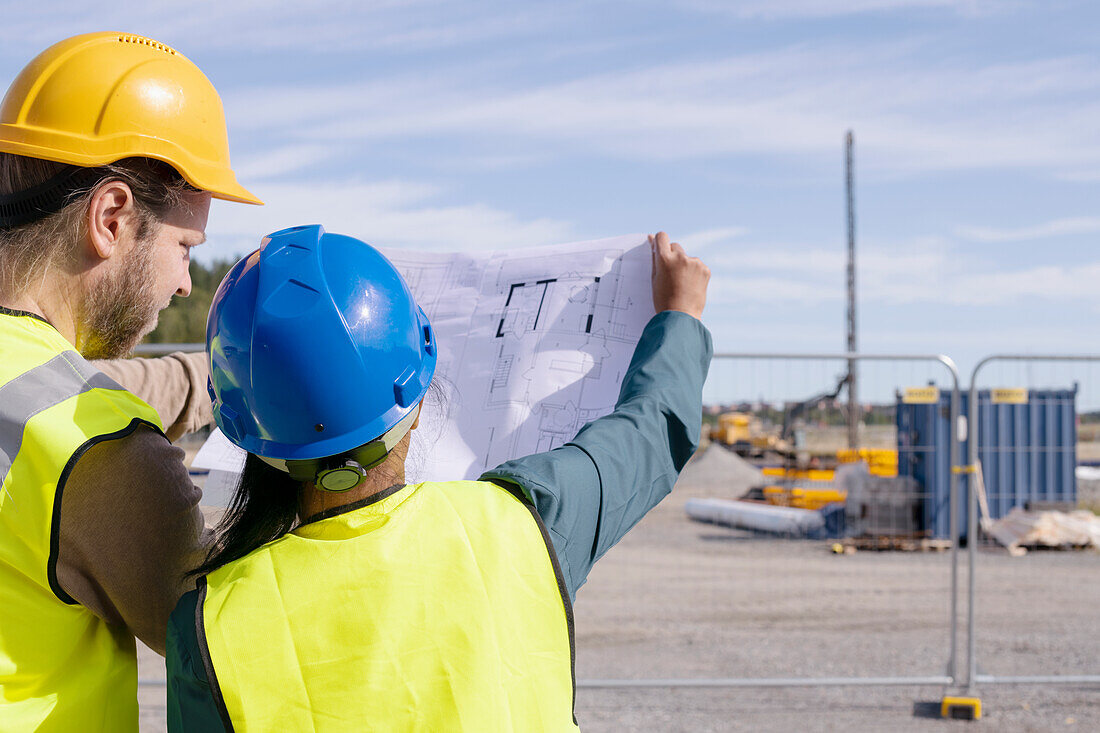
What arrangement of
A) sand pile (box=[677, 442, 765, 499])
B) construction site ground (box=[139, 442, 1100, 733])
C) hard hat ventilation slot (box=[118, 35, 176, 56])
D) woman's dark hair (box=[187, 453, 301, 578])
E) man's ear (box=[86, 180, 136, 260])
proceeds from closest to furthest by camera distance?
woman's dark hair (box=[187, 453, 301, 578]) → man's ear (box=[86, 180, 136, 260]) → hard hat ventilation slot (box=[118, 35, 176, 56]) → construction site ground (box=[139, 442, 1100, 733]) → sand pile (box=[677, 442, 765, 499])

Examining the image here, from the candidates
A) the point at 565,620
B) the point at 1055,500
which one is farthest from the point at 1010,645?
the point at 565,620

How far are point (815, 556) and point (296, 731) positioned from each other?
36.1ft

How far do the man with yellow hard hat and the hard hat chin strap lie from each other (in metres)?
0.16

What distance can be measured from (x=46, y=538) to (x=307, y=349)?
43 centimetres

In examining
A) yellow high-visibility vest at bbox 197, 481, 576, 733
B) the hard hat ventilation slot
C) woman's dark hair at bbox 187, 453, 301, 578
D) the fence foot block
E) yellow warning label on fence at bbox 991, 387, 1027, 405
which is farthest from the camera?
yellow warning label on fence at bbox 991, 387, 1027, 405

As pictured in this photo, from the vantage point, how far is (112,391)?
136 cm

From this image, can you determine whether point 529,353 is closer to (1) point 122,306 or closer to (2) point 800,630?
(1) point 122,306

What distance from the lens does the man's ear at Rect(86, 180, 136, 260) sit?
1490mm

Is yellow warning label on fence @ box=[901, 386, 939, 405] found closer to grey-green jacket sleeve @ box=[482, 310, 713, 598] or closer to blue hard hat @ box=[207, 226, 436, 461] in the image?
grey-green jacket sleeve @ box=[482, 310, 713, 598]

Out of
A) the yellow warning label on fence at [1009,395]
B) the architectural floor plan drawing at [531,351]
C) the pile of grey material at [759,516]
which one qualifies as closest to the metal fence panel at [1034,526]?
the yellow warning label on fence at [1009,395]

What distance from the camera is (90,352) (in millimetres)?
1621

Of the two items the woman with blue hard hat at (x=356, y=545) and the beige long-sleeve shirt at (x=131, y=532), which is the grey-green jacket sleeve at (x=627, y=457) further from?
the beige long-sleeve shirt at (x=131, y=532)

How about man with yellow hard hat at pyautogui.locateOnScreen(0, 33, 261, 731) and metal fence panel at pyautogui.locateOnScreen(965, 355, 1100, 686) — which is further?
metal fence panel at pyautogui.locateOnScreen(965, 355, 1100, 686)

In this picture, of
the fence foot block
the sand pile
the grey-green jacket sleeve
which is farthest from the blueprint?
the sand pile
